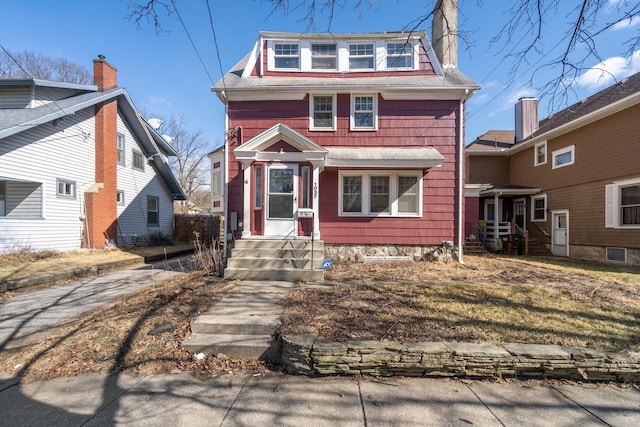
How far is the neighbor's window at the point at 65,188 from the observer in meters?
10.3

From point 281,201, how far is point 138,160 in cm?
1081

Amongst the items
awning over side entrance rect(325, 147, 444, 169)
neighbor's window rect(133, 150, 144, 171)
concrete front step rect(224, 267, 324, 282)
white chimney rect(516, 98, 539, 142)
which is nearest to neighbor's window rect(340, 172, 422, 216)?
awning over side entrance rect(325, 147, 444, 169)

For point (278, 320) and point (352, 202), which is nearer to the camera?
point (278, 320)

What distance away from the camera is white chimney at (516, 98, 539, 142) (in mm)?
15258

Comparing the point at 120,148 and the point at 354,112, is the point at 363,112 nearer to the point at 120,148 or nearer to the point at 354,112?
the point at 354,112

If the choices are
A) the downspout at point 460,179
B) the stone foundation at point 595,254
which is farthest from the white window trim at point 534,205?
the downspout at point 460,179

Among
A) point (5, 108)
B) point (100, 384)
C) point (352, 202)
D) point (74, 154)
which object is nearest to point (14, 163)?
point (74, 154)

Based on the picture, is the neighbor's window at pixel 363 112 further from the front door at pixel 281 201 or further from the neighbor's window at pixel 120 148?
the neighbor's window at pixel 120 148

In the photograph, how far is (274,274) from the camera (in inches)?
242

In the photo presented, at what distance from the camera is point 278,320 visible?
379cm

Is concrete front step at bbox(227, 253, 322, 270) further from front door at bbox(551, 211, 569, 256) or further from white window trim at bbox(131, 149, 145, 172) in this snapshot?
front door at bbox(551, 211, 569, 256)

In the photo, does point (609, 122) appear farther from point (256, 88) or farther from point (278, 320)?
point (278, 320)

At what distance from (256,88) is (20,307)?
23.6 ft

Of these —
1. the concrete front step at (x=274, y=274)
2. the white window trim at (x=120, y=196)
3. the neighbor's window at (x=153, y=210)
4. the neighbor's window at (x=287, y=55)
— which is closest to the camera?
the concrete front step at (x=274, y=274)
